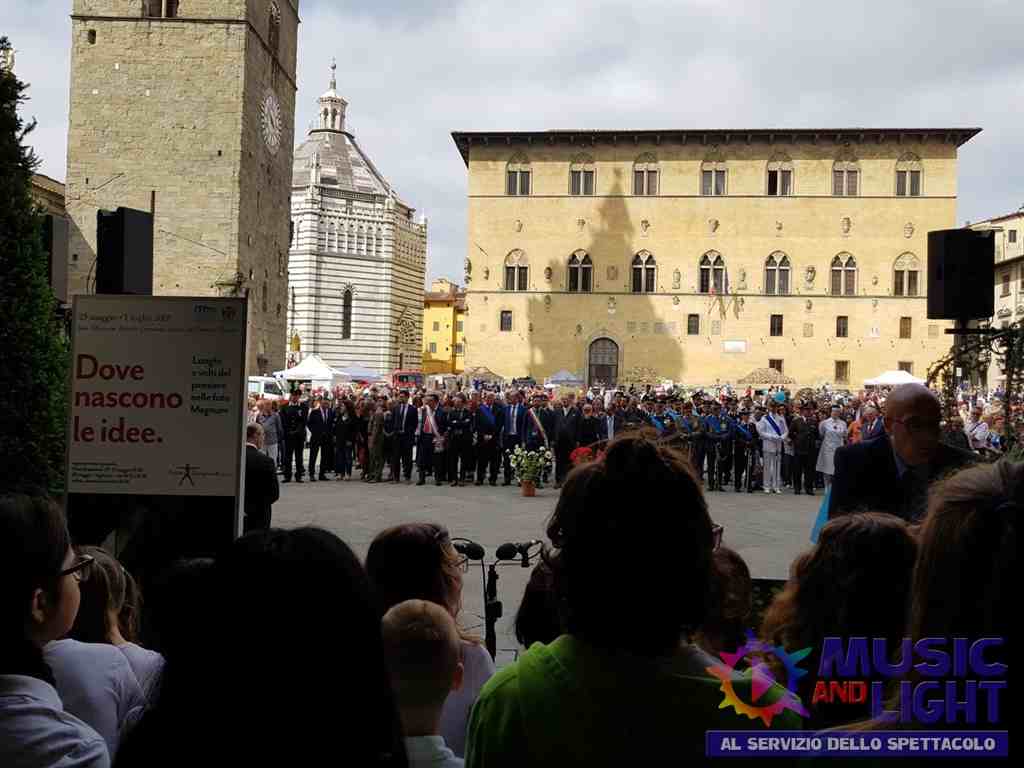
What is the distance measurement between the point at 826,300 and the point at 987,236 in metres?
42.7

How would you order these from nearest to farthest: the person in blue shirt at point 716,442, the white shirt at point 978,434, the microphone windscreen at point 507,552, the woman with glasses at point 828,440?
the microphone windscreen at point 507,552 < the white shirt at point 978,434 < the woman with glasses at point 828,440 < the person in blue shirt at point 716,442

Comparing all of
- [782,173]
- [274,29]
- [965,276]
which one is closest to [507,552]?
[965,276]

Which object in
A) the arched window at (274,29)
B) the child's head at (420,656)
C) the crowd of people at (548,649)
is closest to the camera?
the crowd of people at (548,649)

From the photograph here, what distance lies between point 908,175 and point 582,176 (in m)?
16.2

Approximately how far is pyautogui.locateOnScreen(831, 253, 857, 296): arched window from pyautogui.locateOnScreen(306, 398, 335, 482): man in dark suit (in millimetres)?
34258

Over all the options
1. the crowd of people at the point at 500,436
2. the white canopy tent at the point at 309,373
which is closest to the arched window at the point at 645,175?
the white canopy tent at the point at 309,373

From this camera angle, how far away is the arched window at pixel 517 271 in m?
47.7

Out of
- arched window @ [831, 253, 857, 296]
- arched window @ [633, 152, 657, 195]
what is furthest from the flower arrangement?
arched window @ [831, 253, 857, 296]

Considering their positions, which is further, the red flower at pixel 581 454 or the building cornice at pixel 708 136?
the building cornice at pixel 708 136

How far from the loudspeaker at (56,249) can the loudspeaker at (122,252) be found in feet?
2.46

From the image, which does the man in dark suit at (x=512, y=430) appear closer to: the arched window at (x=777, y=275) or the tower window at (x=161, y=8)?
the tower window at (x=161, y=8)

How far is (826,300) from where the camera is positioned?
47.2 meters

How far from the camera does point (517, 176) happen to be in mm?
47844

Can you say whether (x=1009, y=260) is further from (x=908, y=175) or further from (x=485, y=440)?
(x=485, y=440)
